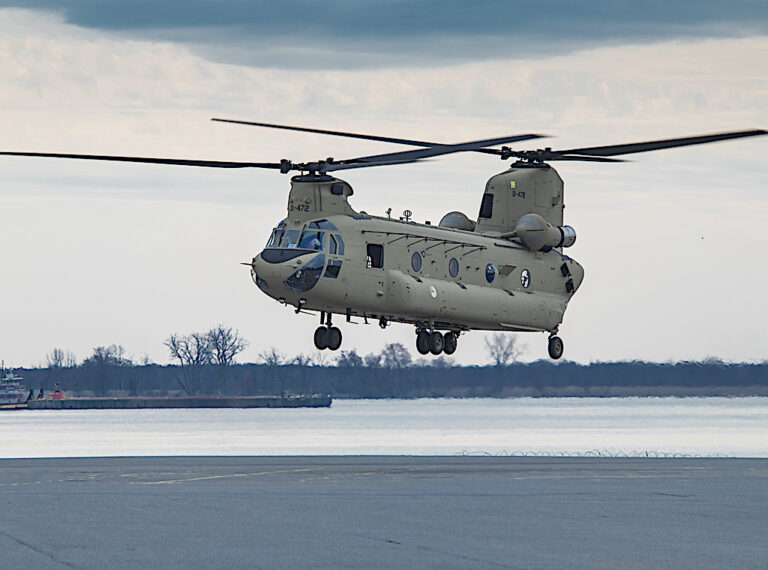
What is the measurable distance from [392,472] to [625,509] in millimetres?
24034

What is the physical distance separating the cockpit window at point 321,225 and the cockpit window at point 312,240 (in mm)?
222

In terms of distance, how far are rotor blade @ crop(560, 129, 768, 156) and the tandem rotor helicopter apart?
1.8 inches

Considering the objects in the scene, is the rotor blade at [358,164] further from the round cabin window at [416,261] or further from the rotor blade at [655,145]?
the rotor blade at [655,145]

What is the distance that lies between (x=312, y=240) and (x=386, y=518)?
12.3 metres

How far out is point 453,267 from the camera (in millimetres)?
54188

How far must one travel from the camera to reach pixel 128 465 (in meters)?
77.0

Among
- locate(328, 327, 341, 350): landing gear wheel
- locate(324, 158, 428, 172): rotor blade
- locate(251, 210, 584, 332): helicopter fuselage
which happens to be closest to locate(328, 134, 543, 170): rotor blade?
locate(324, 158, 428, 172): rotor blade

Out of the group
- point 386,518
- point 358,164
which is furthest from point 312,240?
point 386,518

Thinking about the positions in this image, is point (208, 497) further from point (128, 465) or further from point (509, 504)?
point (128, 465)

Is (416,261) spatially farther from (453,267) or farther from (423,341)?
(423,341)

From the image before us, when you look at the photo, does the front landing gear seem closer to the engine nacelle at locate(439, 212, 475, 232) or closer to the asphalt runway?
the asphalt runway

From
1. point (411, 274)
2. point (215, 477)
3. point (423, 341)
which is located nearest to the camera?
point (411, 274)

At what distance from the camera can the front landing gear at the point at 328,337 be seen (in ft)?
166

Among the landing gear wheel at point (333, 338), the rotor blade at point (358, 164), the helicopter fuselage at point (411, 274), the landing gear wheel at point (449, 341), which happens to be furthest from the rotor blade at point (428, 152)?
the landing gear wheel at point (449, 341)
